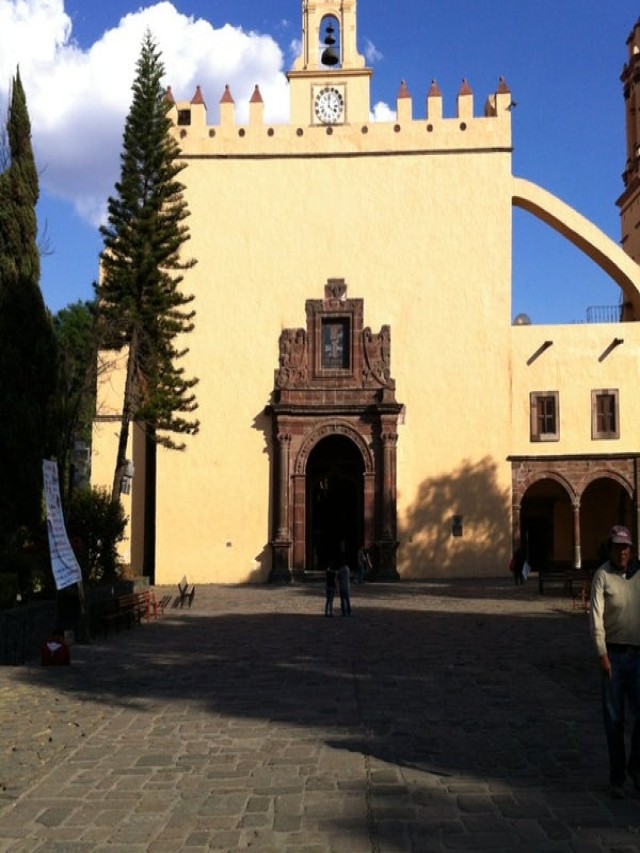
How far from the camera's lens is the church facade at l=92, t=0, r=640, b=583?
28641 mm

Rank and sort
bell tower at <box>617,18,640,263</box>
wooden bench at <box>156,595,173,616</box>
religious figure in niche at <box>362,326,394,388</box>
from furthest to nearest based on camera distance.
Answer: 1. bell tower at <box>617,18,640,263</box>
2. religious figure in niche at <box>362,326,394,388</box>
3. wooden bench at <box>156,595,173,616</box>

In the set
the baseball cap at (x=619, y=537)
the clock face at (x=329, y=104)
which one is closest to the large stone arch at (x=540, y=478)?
the clock face at (x=329, y=104)

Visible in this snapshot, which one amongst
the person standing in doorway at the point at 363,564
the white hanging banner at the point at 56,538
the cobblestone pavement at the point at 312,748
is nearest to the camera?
the cobblestone pavement at the point at 312,748

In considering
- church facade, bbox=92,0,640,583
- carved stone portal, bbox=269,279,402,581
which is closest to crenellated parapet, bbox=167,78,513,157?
church facade, bbox=92,0,640,583

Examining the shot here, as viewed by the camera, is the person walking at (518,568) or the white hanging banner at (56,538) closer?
the white hanging banner at (56,538)

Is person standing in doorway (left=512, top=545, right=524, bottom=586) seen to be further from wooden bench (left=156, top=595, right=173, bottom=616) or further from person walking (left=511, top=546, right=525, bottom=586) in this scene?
wooden bench (left=156, top=595, right=173, bottom=616)

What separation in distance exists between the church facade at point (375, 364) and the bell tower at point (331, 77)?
4.80 ft

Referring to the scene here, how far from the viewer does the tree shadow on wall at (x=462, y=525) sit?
93.7ft

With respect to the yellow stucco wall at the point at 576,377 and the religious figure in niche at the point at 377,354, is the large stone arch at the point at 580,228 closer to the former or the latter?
the yellow stucco wall at the point at 576,377

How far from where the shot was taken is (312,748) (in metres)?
7.09

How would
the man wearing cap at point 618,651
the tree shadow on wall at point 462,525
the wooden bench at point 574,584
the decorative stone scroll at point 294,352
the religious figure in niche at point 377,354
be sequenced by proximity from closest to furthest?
the man wearing cap at point 618,651 < the wooden bench at point 574,584 < the tree shadow on wall at point 462,525 < the religious figure in niche at point 377,354 < the decorative stone scroll at point 294,352

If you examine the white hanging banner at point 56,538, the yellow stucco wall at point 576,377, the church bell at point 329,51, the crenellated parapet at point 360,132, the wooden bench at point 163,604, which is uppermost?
the church bell at point 329,51

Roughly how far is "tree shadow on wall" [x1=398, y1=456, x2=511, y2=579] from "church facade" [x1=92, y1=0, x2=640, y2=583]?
5 centimetres

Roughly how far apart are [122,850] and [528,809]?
2.33 metres
